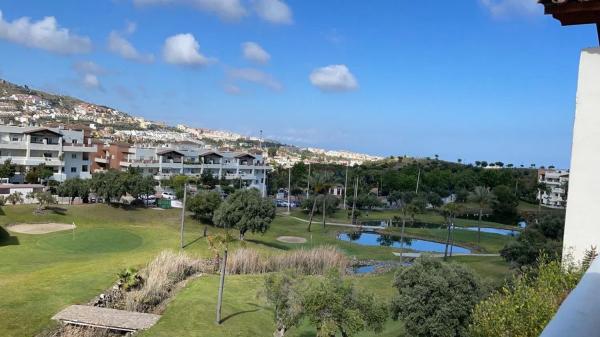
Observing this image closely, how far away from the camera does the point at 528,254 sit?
34.0 metres

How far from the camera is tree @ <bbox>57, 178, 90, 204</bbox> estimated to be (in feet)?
176

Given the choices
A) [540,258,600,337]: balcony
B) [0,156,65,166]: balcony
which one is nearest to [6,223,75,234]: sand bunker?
[0,156,65,166]: balcony

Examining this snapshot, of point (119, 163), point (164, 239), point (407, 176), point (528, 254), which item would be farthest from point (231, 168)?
point (528, 254)

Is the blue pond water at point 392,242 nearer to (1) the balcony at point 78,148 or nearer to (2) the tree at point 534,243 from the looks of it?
(2) the tree at point 534,243

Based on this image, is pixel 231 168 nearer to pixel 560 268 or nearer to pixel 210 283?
pixel 210 283

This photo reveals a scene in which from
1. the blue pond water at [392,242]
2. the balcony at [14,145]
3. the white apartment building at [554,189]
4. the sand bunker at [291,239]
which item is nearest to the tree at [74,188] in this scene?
the balcony at [14,145]

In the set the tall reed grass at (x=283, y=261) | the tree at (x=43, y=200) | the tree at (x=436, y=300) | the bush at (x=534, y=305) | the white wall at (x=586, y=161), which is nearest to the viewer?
the white wall at (x=586, y=161)

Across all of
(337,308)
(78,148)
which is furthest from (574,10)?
(78,148)

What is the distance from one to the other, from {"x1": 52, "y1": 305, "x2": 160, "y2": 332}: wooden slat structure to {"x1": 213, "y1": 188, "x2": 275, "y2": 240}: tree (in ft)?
65.0

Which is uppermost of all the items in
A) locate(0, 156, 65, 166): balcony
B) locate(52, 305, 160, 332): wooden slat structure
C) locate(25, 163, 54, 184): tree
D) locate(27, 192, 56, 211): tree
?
locate(0, 156, 65, 166): balcony

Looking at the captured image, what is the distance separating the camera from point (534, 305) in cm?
608

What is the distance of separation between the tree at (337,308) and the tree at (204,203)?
35541 millimetres

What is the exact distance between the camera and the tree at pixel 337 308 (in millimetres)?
16781

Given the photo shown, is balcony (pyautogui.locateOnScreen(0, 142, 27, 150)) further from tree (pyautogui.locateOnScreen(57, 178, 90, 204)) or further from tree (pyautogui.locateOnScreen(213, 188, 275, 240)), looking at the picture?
tree (pyautogui.locateOnScreen(213, 188, 275, 240))
